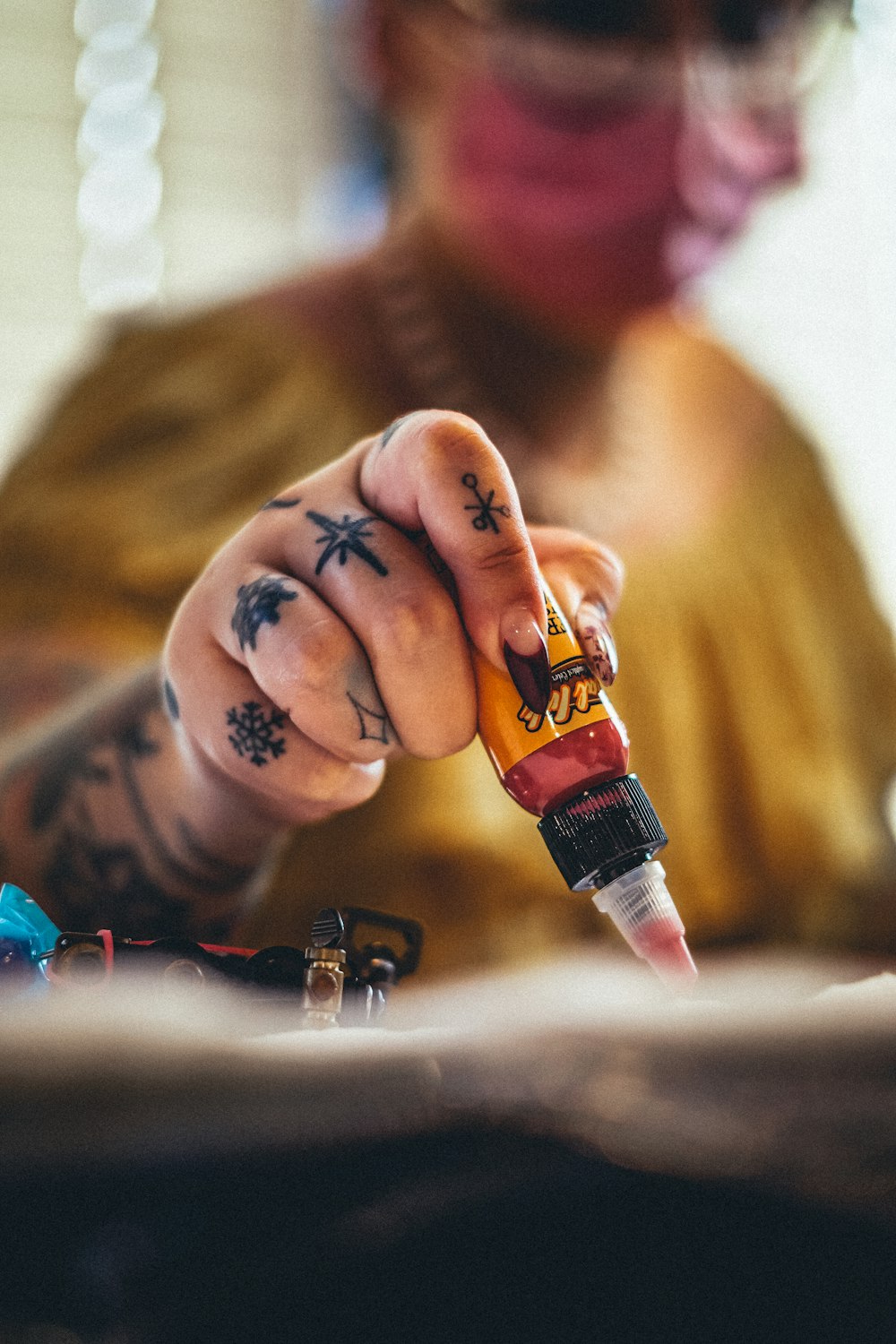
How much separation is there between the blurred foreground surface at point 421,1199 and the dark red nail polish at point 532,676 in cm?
8

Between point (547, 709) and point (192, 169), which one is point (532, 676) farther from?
point (192, 169)

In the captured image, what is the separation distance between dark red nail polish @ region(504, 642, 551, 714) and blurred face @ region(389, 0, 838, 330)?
0.47m

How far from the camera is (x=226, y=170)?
1.27 m

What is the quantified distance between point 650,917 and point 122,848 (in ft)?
0.72

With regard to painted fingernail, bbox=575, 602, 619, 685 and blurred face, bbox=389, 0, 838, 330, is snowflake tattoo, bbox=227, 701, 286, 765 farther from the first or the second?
blurred face, bbox=389, 0, 838, 330

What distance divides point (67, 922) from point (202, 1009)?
0.43 ft

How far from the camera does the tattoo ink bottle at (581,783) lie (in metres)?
0.25

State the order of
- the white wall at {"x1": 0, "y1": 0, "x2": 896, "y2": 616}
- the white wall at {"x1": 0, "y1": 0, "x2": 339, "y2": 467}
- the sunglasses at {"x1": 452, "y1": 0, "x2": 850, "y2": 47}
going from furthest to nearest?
1. the white wall at {"x1": 0, "y1": 0, "x2": 339, "y2": 467}
2. the white wall at {"x1": 0, "y1": 0, "x2": 896, "y2": 616}
3. the sunglasses at {"x1": 452, "y1": 0, "x2": 850, "y2": 47}

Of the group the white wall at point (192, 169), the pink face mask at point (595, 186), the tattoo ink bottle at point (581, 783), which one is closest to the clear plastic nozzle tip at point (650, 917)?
the tattoo ink bottle at point (581, 783)

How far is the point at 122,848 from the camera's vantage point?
1.29 ft

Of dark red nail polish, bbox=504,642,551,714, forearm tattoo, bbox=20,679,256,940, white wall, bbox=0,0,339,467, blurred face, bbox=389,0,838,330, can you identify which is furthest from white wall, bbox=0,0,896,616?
dark red nail polish, bbox=504,642,551,714

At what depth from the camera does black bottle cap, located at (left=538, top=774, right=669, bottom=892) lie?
0.24 meters

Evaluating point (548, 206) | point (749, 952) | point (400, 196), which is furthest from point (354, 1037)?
point (400, 196)

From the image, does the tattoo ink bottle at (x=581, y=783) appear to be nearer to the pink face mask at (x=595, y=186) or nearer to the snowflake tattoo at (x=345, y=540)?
the snowflake tattoo at (x=345, y=540)
